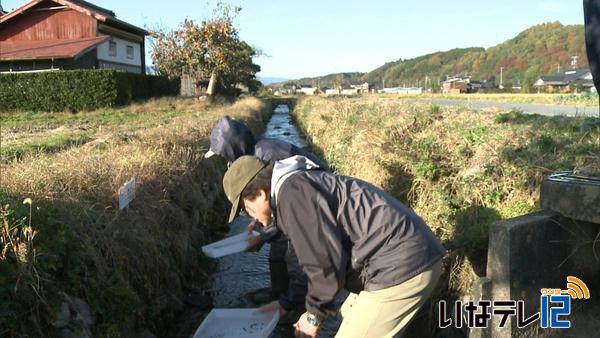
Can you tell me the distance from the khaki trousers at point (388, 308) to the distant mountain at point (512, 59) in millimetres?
88189

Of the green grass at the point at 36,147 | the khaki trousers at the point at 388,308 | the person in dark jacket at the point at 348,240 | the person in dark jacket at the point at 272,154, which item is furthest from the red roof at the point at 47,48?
the khaki trousers at the point at 388,308

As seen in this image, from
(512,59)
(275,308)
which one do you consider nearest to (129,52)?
(275,308)

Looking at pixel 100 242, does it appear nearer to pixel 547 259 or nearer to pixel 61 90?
pixel 547 259

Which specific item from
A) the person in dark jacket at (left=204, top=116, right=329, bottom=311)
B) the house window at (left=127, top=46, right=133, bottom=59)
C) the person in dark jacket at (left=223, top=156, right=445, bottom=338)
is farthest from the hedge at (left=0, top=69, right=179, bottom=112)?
the person in dark jacket at (left=223, top=156, right=445, bottom=338)

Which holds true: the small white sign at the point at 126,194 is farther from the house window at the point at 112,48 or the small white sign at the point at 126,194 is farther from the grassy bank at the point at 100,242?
the house window at the point at 112,48

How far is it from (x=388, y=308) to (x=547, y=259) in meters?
2.34

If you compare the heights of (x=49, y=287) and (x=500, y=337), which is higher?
(x=49, y=287)

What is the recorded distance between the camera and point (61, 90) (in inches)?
895

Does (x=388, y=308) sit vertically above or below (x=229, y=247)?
above

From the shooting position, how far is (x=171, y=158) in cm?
688

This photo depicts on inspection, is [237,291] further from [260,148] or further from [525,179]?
[525,179]

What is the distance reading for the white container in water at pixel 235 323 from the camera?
3.78 m

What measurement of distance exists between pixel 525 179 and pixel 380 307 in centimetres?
324

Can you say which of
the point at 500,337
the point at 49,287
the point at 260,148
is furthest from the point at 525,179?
the point at 49,287
